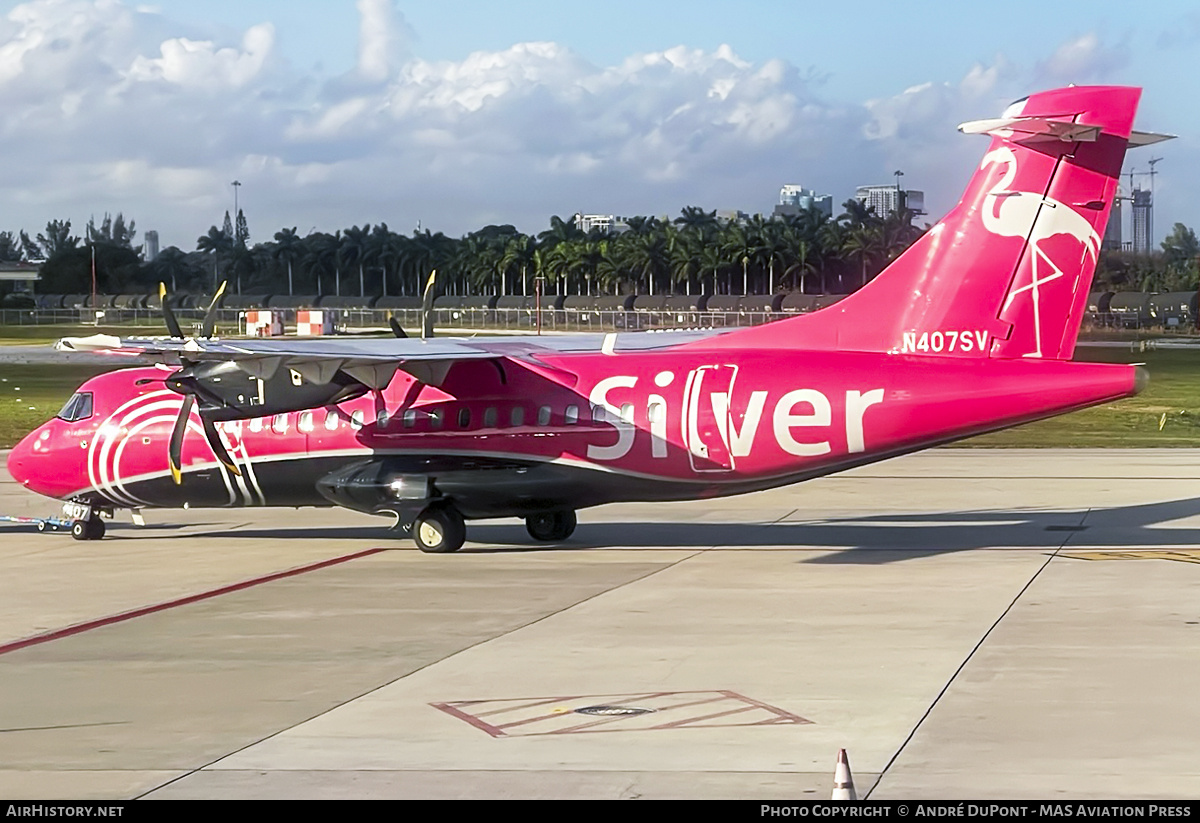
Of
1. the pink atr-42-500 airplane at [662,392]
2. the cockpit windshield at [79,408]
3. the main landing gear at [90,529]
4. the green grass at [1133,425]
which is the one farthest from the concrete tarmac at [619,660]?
the green grass at [1133,425]

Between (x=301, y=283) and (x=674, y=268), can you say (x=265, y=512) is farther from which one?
(x=674, y=268)

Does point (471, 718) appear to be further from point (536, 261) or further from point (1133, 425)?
point (536, 261)

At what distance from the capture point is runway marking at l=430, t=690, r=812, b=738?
12609mm

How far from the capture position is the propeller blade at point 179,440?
24.9 meters

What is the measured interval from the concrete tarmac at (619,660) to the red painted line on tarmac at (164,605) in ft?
0.23

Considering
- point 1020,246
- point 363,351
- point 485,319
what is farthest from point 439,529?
point 485,319

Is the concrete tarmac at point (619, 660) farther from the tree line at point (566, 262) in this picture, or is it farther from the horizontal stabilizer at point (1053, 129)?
the tree line at point (566, 262)

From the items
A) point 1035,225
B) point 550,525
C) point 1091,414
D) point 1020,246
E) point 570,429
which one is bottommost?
point 1091,414

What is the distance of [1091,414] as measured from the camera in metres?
52.1

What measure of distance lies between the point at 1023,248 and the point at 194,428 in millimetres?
13564

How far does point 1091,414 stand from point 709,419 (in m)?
33.1

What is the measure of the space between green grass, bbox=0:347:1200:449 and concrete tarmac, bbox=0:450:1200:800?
526 inches

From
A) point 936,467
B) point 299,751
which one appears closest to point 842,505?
point 936,467

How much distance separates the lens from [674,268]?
4656 inches
